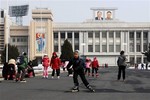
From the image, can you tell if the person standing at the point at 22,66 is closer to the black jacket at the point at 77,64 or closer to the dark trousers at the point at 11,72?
the dark trousers at the point at 11,72

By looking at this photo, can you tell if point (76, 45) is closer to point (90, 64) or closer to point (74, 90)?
point (90, 64)

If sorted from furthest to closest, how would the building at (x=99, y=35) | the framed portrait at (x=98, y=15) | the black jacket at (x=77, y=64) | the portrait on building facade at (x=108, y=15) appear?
the portrait on building facade at (x=108, y=15), the framed portrait at (x=98, y=15), the building at (x=99, y=35), the black jacket at (x=77, y=64)

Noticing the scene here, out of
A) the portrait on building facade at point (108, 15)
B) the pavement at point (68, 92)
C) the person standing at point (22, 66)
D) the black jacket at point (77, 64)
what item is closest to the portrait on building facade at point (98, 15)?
the portrait on building facade at point (108, 15)

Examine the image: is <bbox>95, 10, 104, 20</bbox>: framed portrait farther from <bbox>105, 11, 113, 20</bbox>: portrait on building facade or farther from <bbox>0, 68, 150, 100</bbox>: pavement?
<bbox>0, 68, 150, 100</bbox>: pavement

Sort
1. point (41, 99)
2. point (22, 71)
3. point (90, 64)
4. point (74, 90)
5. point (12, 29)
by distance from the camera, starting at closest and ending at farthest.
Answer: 1. point (41, 99)
2. point (74, 90)
3. point (22, 71)
4. point (90, 64)
5. point (12, 29)

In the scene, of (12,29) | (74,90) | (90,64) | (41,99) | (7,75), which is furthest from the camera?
(12,29)

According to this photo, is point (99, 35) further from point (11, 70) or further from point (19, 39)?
point (11, 70)

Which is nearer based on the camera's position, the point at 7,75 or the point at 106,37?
the point at 7,75

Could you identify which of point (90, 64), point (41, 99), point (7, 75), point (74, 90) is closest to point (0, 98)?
point (41, 99)

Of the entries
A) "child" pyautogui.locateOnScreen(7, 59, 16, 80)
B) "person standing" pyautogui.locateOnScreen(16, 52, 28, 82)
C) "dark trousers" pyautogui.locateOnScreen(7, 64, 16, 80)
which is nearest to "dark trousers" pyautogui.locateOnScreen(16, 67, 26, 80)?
"person standing" pyautogui.locateOnScreen(16, 52, 28, 82)

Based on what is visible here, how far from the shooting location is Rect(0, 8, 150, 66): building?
155750 millimetres

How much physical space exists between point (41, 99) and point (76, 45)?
14454cm

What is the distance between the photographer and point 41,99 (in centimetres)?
1438

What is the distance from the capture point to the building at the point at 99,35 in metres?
156
